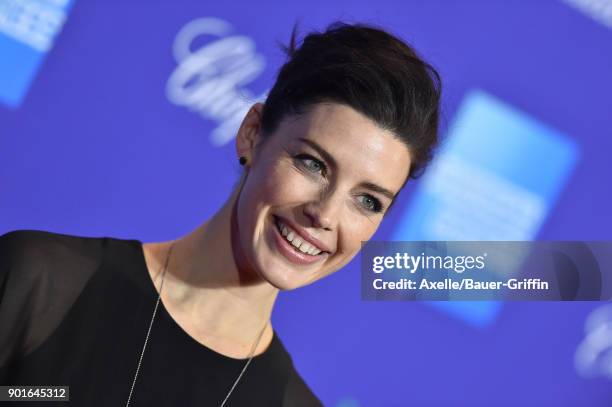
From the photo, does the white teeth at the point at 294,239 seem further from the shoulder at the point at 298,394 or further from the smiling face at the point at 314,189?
the shoulder at the point at 298,394

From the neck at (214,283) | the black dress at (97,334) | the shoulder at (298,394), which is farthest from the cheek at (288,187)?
the shoulder at (298,394)

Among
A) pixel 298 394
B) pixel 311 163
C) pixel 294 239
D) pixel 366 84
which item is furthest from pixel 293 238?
pixel 298 394

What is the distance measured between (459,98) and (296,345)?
0.60 metres

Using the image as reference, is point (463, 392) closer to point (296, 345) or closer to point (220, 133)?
point (296, 345)

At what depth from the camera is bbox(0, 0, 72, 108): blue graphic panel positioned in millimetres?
1691

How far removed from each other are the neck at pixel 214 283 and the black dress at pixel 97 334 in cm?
3

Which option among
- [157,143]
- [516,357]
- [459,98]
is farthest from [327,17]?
[516,357]

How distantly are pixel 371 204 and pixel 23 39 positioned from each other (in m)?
0.81

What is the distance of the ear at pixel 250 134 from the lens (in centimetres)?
140

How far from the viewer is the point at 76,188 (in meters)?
1.68

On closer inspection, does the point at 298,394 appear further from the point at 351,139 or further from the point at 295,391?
the point at 351,139

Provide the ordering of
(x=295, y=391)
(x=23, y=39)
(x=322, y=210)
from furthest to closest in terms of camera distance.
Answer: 1. (x=23, y=39)
2. (x=295, y=391)
3. (x=322, y=210)

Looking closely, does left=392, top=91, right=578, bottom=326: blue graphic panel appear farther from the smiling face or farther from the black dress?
the black dress

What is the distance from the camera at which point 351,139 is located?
4.27 feet
